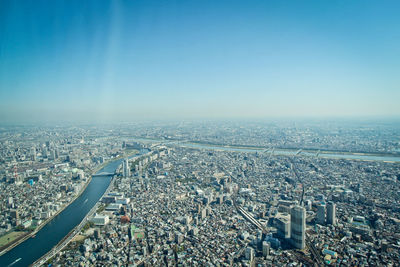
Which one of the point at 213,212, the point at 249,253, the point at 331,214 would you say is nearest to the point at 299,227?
the point at 249,253

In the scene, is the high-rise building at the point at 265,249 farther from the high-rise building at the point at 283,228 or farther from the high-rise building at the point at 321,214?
the high-rise building at the point at 321,214

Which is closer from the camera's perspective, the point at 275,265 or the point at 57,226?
the point at 275,265

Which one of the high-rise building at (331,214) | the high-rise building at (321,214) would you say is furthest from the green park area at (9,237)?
the high-rise building at (331,214)

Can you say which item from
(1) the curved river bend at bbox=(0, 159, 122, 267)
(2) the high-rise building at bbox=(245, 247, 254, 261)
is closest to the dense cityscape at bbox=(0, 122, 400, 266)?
(2) the high-rise building at bbox=(245, 247, 254, 261)

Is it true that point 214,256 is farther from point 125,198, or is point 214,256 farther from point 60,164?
point 60,164

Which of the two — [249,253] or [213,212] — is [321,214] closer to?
[249,253]

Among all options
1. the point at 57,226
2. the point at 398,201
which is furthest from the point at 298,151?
the point at 57,226
